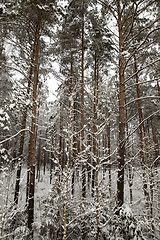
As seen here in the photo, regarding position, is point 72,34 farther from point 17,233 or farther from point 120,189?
point 17,233

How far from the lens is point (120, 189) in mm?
4664

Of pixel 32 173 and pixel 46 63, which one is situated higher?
pixel 46 63

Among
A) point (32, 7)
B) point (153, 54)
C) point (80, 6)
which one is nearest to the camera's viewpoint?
point (32, 7)

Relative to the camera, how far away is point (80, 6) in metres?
7.98

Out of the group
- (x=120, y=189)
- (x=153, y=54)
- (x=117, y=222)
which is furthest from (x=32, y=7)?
(x=117, y=222)

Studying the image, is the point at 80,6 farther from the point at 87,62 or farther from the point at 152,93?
the point at 152,93

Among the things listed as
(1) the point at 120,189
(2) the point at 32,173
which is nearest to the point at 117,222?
(1) the point at 120,189

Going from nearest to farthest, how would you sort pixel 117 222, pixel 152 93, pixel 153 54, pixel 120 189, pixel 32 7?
pixel 117 222
pixel 120 189
pixel 32 7
pixel 153 54
pixel 152 93

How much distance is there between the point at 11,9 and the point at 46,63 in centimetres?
332

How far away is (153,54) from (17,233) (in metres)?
9.00

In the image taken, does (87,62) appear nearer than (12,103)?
No

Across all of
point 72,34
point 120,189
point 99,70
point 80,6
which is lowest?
point 120,189

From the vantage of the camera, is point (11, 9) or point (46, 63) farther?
point (46, 63)

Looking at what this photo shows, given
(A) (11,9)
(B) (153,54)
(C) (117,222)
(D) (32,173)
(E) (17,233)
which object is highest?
(A) (11,9)
